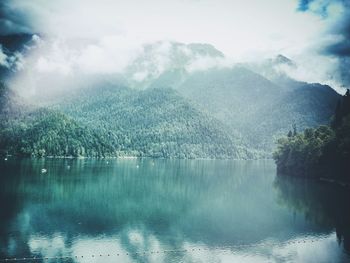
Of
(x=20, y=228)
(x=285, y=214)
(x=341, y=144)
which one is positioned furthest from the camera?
(x=341, y=144)

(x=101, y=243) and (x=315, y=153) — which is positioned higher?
(x=315, y=153)

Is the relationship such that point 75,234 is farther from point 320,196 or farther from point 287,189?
point 287,189

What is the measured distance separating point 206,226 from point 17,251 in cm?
3402

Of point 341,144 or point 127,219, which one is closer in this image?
point 127,219

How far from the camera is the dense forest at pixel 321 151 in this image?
135000mm

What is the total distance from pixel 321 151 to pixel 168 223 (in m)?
91.9

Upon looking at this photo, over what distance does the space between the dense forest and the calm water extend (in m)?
16.1

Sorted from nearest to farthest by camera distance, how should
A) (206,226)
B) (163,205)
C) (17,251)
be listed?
(17,251), (206,226), (163,205)

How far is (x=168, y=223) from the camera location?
7525 cm

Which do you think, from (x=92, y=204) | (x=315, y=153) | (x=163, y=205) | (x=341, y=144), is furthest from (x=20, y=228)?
(x=315, y=153)

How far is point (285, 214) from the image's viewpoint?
291ft

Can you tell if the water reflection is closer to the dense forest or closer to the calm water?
the calm water

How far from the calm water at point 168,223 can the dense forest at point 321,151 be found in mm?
16117

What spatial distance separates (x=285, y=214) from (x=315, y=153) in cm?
7226
